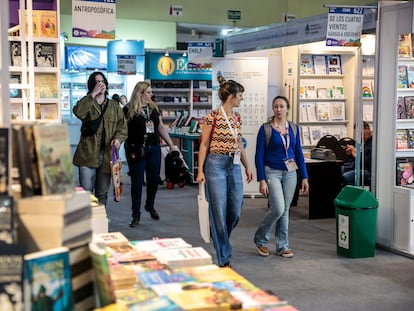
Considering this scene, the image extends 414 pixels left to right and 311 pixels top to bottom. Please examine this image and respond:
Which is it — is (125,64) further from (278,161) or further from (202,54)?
(278,161)

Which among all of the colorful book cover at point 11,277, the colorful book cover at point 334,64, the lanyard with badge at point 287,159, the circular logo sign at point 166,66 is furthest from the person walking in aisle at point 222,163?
the circular logo sign at point 166,66

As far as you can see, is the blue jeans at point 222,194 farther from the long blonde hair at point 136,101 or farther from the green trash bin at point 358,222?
the long blonde hair at point 136,101

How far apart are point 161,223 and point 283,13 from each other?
34.8ft

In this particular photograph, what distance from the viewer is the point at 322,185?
793cm

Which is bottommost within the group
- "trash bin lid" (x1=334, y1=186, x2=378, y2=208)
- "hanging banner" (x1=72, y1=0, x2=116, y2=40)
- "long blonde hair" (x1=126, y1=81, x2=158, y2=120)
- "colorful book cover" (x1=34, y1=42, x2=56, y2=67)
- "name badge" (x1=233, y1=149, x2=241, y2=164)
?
"trash bin lid" (x1=334, y1=186, x2=378, y2=208)

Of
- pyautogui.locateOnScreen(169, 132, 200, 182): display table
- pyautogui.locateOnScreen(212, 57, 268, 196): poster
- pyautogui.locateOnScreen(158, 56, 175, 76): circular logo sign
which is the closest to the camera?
pyautogui.locateOnScreen(212, 57, 268, 196): poster

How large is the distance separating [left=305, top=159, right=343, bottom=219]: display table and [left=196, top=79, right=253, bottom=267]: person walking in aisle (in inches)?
112

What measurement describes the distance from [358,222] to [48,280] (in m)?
4.29

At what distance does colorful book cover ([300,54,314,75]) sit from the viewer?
9711 mm

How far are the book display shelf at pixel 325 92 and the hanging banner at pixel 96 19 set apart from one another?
12.0 feet

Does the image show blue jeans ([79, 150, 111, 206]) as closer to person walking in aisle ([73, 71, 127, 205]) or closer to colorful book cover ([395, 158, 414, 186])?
person walking in aisle ([73, 71, 127, 205])

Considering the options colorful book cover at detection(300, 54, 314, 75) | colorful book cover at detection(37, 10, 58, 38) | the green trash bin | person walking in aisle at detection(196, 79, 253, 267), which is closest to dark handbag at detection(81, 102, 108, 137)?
colorful book cover at detection(37, 10, 58, 38)

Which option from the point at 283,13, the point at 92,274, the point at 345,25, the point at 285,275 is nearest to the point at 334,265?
the point at 285,275

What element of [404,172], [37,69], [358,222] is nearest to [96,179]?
[37,69]
